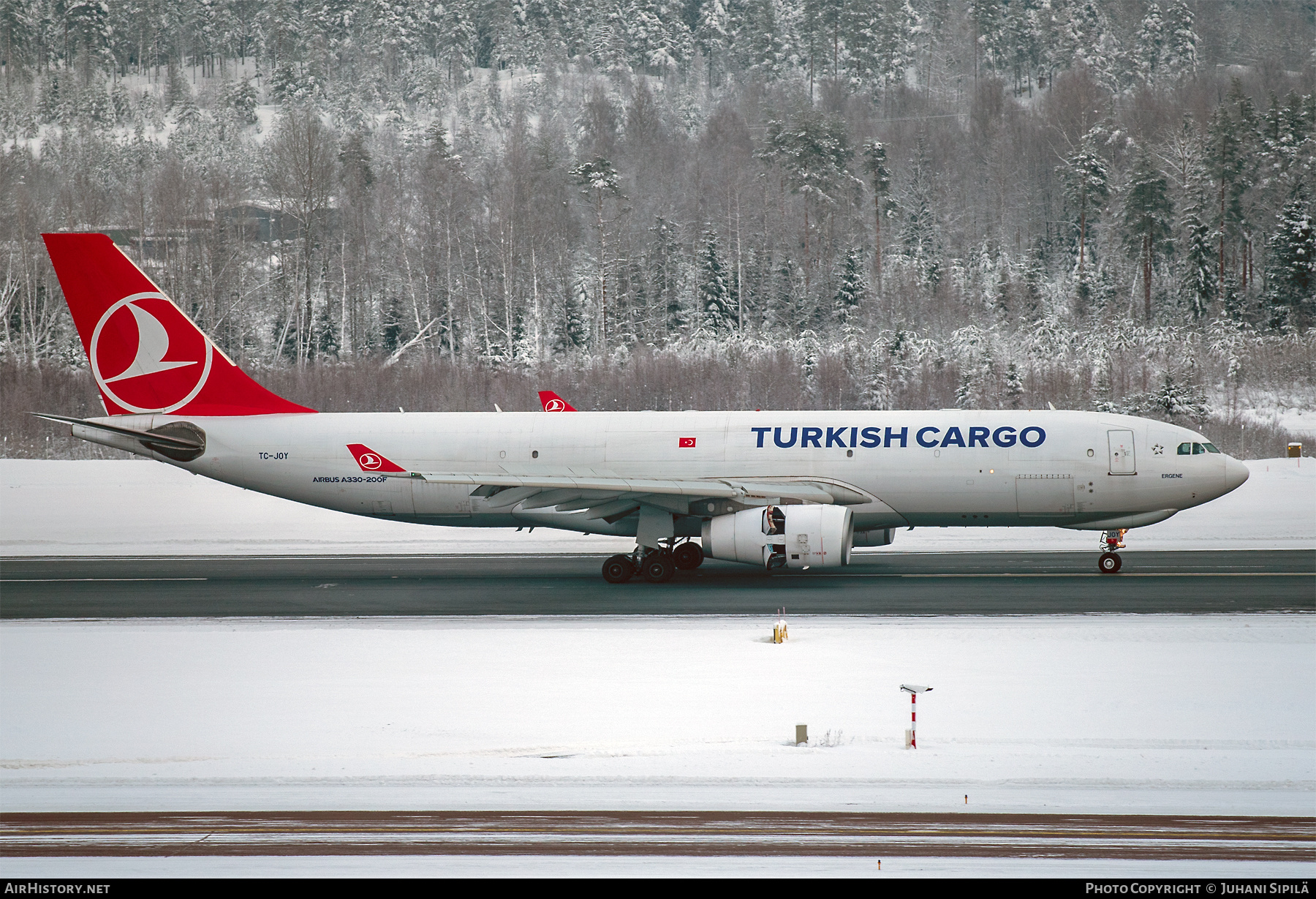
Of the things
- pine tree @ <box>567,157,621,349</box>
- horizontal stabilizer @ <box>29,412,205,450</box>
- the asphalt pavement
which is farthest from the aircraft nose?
pine tree @ <box>567,157,621,349</box>

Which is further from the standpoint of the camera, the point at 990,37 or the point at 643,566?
the point at 990,37

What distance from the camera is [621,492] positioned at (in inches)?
931

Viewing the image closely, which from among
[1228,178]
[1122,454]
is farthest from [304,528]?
[1228,178]

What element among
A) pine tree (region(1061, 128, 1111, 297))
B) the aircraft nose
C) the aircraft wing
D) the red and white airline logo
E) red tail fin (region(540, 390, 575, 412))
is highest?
pine tree (region(1061, 128, 1111, 297))

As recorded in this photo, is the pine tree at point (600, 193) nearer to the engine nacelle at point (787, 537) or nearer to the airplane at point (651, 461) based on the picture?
the airplane at point (651, 461)

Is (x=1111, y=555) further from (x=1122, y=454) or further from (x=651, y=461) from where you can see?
(x=651, y=461)

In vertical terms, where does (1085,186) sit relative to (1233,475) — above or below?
above

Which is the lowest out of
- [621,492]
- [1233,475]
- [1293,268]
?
[621,492]

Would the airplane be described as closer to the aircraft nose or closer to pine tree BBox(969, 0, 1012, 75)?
the aircraft nose

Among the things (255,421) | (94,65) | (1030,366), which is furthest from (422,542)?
(94,65)

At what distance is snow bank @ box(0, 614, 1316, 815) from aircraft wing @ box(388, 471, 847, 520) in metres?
4.49

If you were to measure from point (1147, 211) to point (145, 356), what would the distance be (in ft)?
222

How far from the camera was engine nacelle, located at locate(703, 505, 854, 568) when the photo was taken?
22469mm

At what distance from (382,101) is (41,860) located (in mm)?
144197
